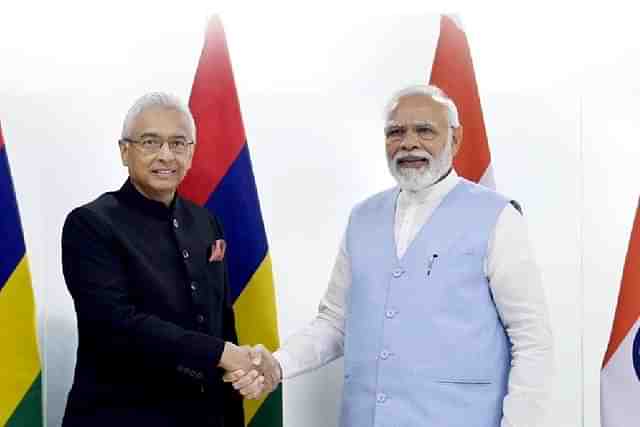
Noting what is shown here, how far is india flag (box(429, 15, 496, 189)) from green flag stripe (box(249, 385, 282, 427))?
2.78 ft

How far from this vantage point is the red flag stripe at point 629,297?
2246 millimetres

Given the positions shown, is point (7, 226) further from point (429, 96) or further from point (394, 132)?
point (429, 96)

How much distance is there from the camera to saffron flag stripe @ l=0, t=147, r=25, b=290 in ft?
7.25

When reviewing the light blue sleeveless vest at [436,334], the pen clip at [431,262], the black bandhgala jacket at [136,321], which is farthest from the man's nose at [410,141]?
the black bandhgala jacket at [136,321]

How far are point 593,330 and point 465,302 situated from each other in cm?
89

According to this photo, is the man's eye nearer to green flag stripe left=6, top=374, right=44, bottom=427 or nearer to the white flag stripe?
the white flag stripe

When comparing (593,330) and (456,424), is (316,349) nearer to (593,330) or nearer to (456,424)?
(456,424)

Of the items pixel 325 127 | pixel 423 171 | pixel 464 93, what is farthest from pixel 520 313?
pixel 325 127

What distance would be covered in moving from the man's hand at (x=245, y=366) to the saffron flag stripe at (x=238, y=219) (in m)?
0.37

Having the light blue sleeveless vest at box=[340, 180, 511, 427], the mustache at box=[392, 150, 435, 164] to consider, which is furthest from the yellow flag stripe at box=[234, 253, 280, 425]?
the mustache at box=[392, 150, 435, 164]

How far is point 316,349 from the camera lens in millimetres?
2186

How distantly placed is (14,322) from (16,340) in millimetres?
49

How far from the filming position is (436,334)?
73.3 inches

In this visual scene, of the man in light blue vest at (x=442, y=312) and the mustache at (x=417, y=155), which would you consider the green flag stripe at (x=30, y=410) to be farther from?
the mustache at (x=417, y=155)
